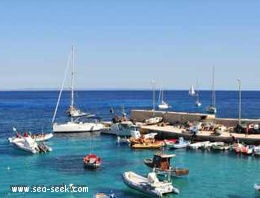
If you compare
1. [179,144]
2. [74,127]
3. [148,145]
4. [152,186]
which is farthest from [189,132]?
[152,186]

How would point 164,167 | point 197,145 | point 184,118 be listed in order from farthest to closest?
point 184,118, point 197,145, point 164,167

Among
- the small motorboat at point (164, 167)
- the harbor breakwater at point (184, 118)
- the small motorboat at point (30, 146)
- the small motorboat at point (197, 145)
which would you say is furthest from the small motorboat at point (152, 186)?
the harbor breakwater at point (184, 118)

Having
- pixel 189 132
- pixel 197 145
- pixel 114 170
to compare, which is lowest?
pixel 114 170

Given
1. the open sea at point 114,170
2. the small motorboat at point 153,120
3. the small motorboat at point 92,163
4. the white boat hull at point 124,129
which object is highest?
the small motorboat at point 153,120

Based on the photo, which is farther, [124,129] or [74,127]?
[74,127]

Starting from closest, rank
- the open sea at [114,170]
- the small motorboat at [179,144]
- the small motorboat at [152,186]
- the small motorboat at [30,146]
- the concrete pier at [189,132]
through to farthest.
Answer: the small motorboat at [152,186], the open sea at [114,170], the small motorboat at [30,146], the small motorboat at [179,144], the concrete pier at [189,132]

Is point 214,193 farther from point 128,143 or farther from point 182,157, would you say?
point 128,143

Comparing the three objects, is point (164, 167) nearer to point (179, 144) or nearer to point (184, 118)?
point (179, 144)

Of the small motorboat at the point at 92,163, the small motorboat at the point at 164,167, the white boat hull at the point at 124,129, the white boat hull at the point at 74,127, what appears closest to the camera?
the small motorboat at the point at 164,167

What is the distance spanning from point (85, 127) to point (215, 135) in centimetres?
2725

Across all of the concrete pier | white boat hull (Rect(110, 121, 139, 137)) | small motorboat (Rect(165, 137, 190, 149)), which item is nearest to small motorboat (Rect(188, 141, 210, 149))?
small motorboat (Rect(165, 137, 190, 149))

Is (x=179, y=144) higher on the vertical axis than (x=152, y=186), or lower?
higher

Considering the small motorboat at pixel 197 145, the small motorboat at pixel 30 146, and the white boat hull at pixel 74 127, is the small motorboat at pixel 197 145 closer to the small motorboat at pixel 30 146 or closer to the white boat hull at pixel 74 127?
the small motorboat at pixel 30 146

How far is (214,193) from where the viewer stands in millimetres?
43844
